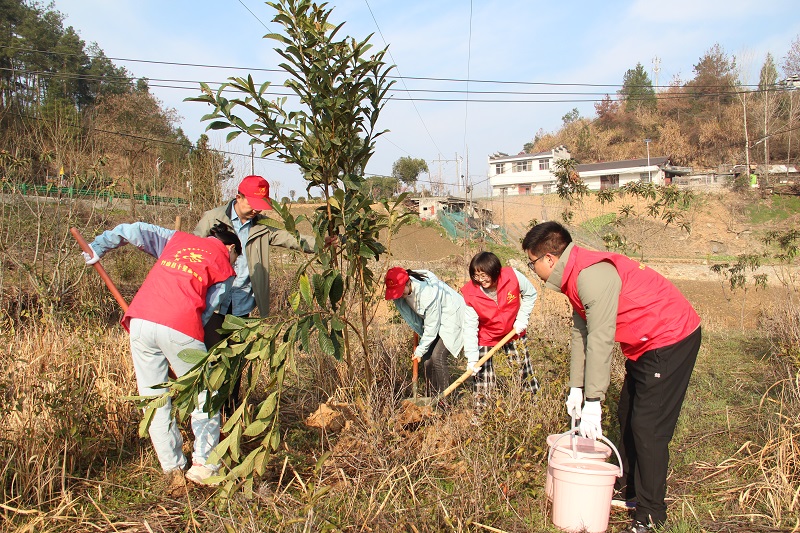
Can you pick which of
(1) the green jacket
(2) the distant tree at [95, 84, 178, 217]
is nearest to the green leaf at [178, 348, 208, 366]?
(1) the green jacket

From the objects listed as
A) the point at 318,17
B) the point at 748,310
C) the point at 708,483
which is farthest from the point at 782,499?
the point at 748,310

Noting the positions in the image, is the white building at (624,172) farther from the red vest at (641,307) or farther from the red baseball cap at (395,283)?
the red vest at (641,307)

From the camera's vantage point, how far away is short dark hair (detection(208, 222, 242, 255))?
11.6 feet

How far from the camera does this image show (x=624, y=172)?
49.9 m

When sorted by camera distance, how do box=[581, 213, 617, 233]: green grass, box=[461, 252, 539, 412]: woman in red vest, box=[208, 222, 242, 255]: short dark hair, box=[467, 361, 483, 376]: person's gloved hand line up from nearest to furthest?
1. box=[208, 222, 242, 255]: short dark hair
2. box=[467, 361, 483, 376]: person's gloved hand
3. box=[461, 252, 539, 412]: woman in red vest
4. box=[581, 213, 617, 233]: green grass

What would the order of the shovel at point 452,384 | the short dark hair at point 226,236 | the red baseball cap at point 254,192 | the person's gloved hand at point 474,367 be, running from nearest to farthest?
1. the short dark hair at point 226,236
2. the red baseball cap at point 254,192
3. the shovel at point 452,384
4. the person's gloved hand at point 474,367

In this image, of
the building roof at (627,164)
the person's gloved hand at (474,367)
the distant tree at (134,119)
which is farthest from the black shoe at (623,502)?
the building roof at (627,164)

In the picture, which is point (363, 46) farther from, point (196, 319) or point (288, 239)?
point (196, 319)

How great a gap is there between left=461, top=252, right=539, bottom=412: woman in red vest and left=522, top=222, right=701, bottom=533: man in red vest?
1424mm

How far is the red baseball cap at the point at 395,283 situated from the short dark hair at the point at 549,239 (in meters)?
1.32

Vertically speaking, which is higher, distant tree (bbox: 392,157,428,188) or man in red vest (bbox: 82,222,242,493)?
distant tree (bbox: 392,157,428,188)

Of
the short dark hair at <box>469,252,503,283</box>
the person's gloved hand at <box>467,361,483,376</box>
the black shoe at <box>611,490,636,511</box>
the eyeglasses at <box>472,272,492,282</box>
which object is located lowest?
the black shoe at <box>611,490,636,511</box>

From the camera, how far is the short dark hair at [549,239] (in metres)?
2.97

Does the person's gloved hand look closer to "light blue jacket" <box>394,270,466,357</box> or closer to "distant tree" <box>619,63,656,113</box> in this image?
"light blue jacket" <box>394,270,466,357</box>
